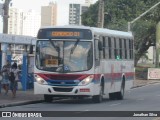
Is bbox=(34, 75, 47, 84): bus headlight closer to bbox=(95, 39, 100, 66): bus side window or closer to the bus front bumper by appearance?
the bus front bumper

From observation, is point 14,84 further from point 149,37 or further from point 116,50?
point 149,37

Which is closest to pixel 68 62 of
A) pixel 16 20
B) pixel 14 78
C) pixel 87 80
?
pixel 87 80

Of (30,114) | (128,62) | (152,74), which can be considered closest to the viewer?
(30,114)

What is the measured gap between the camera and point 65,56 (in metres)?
28.5

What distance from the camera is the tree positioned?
73.9 m

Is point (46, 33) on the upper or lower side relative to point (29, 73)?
upper

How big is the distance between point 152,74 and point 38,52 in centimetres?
3895

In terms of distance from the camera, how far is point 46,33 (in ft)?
95.2

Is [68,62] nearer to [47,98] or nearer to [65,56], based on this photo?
[65,56]

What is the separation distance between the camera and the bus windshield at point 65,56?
28453 millimetres

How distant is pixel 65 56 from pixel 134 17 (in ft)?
172

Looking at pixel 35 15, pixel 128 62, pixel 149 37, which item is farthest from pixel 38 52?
pixel 35 15

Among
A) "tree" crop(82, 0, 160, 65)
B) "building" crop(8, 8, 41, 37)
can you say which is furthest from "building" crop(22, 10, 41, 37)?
"tree" crop(82, 0, 160, 65)

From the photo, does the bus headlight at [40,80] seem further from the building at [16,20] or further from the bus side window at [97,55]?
the building at [16,20]
